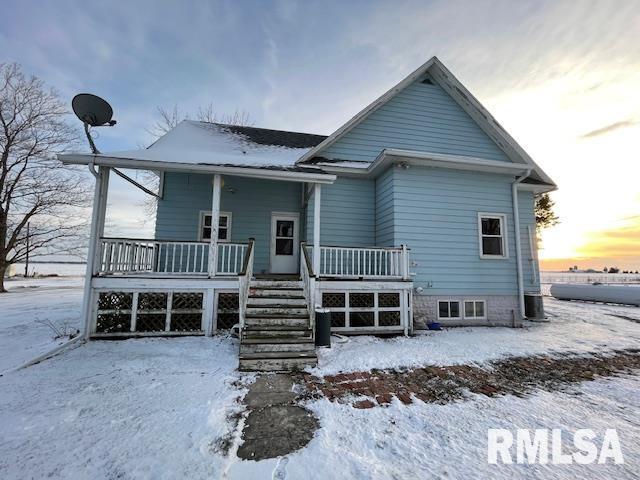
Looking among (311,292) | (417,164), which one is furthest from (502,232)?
→ (311,292)

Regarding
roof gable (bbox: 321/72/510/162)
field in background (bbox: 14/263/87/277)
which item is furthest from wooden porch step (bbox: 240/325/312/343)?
field in background (bbox: 14/263/87/277)

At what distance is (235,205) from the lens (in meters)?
9.12

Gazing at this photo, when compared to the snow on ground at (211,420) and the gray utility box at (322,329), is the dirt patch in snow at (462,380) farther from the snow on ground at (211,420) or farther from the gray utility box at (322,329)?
the gray utility box at (322,329)

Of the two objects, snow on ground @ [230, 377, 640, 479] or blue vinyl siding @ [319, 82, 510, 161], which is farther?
blue vinyl siding @ [319, 82, 510, 161]

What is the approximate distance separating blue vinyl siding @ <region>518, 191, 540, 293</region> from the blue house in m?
0.05

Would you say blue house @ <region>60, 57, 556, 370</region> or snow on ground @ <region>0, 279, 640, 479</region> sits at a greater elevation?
blue house @ <region>60, 57, 556, 370</region>

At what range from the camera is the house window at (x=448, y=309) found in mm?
8039

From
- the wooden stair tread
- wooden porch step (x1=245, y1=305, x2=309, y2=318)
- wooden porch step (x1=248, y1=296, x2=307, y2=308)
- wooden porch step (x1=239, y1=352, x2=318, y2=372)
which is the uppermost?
wooden porch step (x1=248, y1=296, x2=307, y2=308)

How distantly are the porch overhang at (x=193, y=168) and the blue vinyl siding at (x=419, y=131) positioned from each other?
2.29 m

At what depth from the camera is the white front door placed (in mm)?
9109

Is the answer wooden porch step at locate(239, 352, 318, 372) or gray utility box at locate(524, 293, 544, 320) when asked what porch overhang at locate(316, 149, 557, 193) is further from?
wooden porch step at locate(239, 352, 318, 372)

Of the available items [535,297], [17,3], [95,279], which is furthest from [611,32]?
[17,3]

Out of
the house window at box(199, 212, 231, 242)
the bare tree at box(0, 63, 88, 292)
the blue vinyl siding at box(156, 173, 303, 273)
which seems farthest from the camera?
the bare tree at box(0, 63, 88, 292)

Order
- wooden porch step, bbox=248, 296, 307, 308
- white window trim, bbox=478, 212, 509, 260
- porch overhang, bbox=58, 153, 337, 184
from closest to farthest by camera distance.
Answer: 1. wooden porch step, bbox=248, 296, 307, 308
2. porch overhang, bbox=58, 153, 337, 184
3. white window trim, bbox=478, 212, 509, 260
